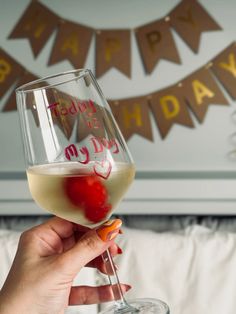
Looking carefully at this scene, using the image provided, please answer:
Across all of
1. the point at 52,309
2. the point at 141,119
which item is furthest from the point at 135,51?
the point at 52,309

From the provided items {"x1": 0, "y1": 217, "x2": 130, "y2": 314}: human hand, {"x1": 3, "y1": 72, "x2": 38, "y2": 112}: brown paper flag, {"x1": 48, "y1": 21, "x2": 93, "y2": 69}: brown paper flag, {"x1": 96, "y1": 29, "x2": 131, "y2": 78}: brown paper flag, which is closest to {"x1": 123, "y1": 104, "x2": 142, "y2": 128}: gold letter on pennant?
{"x1": 96, "y1": 29, "x2": 131, "y2": 78}: brown paper flag

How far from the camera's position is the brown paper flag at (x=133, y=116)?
1956 millimetres

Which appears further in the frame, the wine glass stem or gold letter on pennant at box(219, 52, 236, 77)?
gold letter on pennant at box(219, 52, 236, 77)

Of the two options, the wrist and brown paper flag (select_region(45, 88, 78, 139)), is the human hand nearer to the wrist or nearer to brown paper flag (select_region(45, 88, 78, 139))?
the wrist

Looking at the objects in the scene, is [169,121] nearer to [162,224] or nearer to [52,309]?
[162,224]

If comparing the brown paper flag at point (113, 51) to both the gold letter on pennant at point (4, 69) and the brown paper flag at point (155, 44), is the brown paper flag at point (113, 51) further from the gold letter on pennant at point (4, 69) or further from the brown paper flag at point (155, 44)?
the gold letter on pennant at point (4, 69)

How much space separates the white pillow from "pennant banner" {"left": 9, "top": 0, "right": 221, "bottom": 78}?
58cm

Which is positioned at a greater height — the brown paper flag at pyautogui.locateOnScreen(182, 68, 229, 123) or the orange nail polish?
the orange nail polish

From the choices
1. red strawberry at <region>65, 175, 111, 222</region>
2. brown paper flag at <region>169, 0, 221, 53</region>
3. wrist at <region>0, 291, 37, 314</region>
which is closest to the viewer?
red strawberry at <region>65, 175, 111, 222</region>

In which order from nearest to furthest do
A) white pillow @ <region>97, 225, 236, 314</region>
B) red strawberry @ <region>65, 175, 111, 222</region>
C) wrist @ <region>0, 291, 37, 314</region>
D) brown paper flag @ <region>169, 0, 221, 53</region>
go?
red strawberry @ <region>65, 175, 111, 222</region> → wrist @ <region>0, 291, 37, 314</region> → white pillow @ <region>97, 225, 236, 314</region> → brown paper flag @ <region>169, 0, 221, 53</region>

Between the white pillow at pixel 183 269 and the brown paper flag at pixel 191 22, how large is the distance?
642 millimetres

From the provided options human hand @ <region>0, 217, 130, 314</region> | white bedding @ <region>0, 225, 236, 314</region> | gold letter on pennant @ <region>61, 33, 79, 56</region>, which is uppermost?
gold letter on pennant @ <region>61, 33, 79, 56</region>

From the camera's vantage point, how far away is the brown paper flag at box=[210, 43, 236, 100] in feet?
6.31

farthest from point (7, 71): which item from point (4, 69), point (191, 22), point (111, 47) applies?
point (191, 22)
